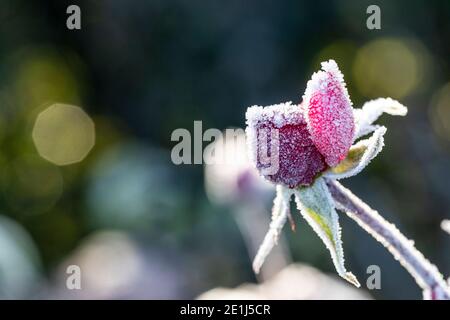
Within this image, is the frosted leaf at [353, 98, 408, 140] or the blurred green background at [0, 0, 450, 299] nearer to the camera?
the frosted leaf at [353, 98, 408, 140]

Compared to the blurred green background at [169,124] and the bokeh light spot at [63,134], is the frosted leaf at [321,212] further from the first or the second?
the bokeh light spot at [63,134]

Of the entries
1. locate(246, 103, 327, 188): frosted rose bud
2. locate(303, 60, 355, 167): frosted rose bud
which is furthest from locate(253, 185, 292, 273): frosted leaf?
locate(303, 60, 355, 167): frosted rose bud

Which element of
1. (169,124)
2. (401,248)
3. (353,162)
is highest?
(169,124)

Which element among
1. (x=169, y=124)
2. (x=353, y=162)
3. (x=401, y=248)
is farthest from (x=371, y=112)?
(x=169, y=124)

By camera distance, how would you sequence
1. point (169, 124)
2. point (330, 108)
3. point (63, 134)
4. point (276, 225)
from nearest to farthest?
1. point (330, 108)
2. point (276, 225)
3. point (169, 124)
4. point (63, 134)

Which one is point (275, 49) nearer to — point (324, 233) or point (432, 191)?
point (432, 191)

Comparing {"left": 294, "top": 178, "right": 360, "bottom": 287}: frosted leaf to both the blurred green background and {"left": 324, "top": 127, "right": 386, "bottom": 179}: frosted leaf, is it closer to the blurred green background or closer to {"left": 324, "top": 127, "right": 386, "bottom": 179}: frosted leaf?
{"left": 324, "top": 127, "right": 386, "bottom": 179}: frosted leaf

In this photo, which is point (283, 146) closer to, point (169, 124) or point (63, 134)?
point (169, 124)
